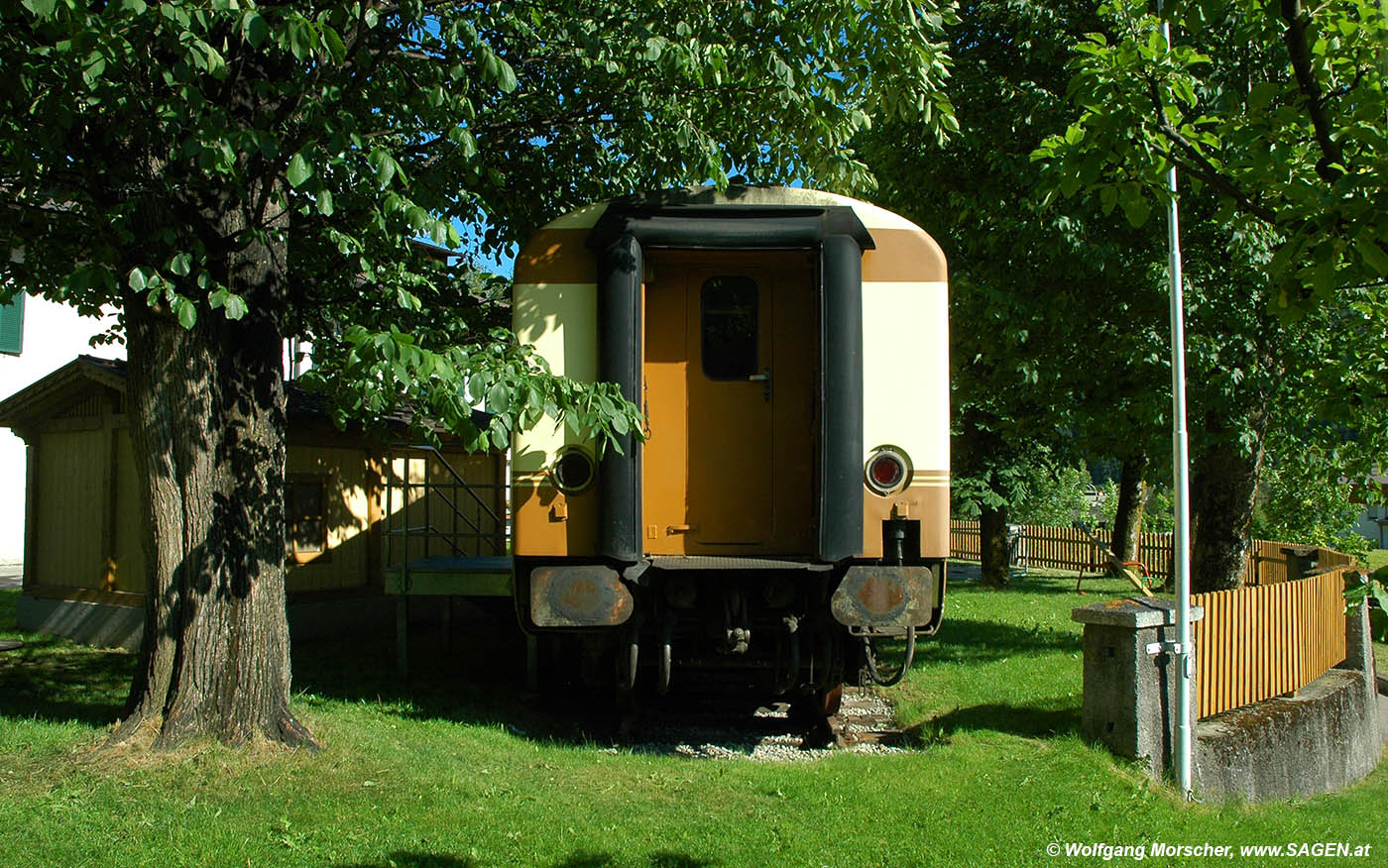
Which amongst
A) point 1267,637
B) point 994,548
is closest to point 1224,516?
point 1267,637

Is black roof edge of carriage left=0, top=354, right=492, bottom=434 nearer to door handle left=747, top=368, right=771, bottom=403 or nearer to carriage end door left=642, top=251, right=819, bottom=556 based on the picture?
carriage end door left=642, top=251, right=819, bottom=556

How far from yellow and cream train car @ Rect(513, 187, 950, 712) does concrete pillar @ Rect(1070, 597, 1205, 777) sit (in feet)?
3.90

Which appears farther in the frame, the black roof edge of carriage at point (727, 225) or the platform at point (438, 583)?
the platform at point (438, 583)

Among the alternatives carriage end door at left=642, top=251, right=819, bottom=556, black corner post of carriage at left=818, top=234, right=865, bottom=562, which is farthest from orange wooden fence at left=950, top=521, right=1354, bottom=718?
carriage end door at left=642, top=251, right=819, bottom=556

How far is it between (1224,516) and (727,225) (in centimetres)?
769

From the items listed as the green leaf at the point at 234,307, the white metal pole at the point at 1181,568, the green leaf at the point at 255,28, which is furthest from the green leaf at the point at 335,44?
the white metal pole at the point at 1181,568

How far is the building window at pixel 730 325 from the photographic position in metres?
7.35

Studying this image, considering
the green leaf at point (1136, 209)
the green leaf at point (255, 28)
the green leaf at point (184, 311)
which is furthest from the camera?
the green leaf at point (184, 311)

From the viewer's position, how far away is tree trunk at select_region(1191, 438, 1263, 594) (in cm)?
1173

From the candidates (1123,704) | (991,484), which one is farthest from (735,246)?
(991,484)

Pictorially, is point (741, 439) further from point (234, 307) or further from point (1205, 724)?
point (1205, 724)

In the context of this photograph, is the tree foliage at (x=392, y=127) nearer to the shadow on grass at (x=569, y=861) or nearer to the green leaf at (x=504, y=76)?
the green leaf at (x=504, y=76)

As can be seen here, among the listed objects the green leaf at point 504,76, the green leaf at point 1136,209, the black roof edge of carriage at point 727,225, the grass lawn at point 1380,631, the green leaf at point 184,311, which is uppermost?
the green leaf at point 504,76

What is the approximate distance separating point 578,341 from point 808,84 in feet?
8.48
